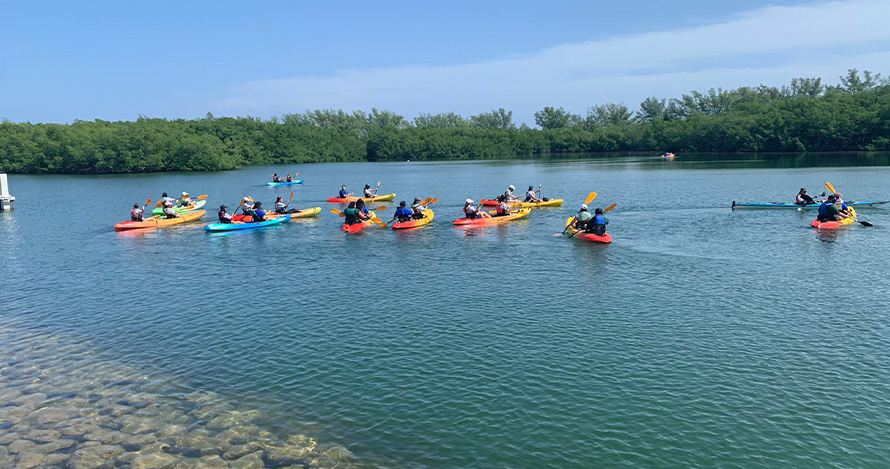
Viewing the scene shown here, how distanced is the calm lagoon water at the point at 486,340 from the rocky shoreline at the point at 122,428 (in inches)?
4.3

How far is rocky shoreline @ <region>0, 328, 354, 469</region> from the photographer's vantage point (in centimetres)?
1095

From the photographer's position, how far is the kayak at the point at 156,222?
37.2 meters

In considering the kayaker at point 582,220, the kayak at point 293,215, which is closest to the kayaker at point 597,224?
the kayaker at point 582,220

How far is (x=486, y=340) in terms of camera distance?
54.6 feet

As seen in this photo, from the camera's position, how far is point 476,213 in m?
36.5

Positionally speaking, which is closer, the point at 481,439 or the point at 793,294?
the point at 481,439

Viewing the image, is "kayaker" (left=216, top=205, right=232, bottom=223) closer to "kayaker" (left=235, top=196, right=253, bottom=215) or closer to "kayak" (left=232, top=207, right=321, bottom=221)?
"kayaker" (left=235, top=196, right=253, bottom=215)

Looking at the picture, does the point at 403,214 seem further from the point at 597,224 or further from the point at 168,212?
the point at 168,212

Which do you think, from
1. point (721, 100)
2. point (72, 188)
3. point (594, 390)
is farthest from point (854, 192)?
point (721, 100)

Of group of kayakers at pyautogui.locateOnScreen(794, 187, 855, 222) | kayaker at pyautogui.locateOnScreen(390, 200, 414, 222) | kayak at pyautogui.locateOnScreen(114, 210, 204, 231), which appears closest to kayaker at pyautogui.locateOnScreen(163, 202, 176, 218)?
kayak at pyautogui.locateOnScreen(114, 210, 204, 231)

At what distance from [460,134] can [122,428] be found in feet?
539

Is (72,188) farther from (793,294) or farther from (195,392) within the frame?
(793,294)

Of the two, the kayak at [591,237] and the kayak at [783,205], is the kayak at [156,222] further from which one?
the kayak at [783,205]

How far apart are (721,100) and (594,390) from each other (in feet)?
542
